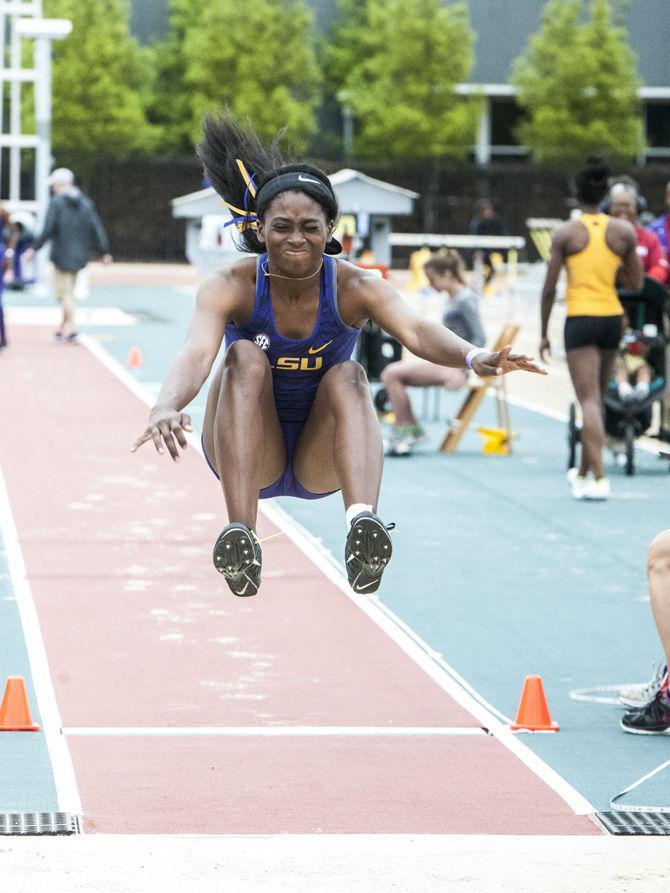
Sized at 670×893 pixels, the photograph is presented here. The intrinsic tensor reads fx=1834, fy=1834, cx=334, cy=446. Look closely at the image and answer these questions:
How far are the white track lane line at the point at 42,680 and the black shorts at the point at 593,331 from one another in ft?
13.2

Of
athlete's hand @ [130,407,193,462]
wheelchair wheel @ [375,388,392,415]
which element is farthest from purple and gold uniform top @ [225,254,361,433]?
wheelchair wheel @ [375,388,392,415]

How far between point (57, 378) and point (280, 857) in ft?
48.0

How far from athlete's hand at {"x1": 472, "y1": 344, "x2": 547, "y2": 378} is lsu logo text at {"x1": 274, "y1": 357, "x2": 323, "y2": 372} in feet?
2.56

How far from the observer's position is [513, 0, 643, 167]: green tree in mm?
46344

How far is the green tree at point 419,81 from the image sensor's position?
1837 inches

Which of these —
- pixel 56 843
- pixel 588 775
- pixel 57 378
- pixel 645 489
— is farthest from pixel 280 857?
pixel 57 378

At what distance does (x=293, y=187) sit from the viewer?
659cm

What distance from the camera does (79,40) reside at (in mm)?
46156

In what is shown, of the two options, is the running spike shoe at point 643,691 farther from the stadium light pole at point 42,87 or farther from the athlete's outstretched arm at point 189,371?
the stadium light pole at point 42,87

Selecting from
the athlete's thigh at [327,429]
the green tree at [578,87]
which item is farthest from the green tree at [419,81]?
the athlete's thigh at [327,429]

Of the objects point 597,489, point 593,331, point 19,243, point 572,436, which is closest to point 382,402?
point 572,436

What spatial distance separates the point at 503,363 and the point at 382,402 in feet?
34.5

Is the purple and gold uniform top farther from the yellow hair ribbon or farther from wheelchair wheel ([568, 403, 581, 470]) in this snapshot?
wheelchair wheel ([568, 403, 581, 470])

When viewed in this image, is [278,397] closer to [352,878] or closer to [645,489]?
[352,878]
